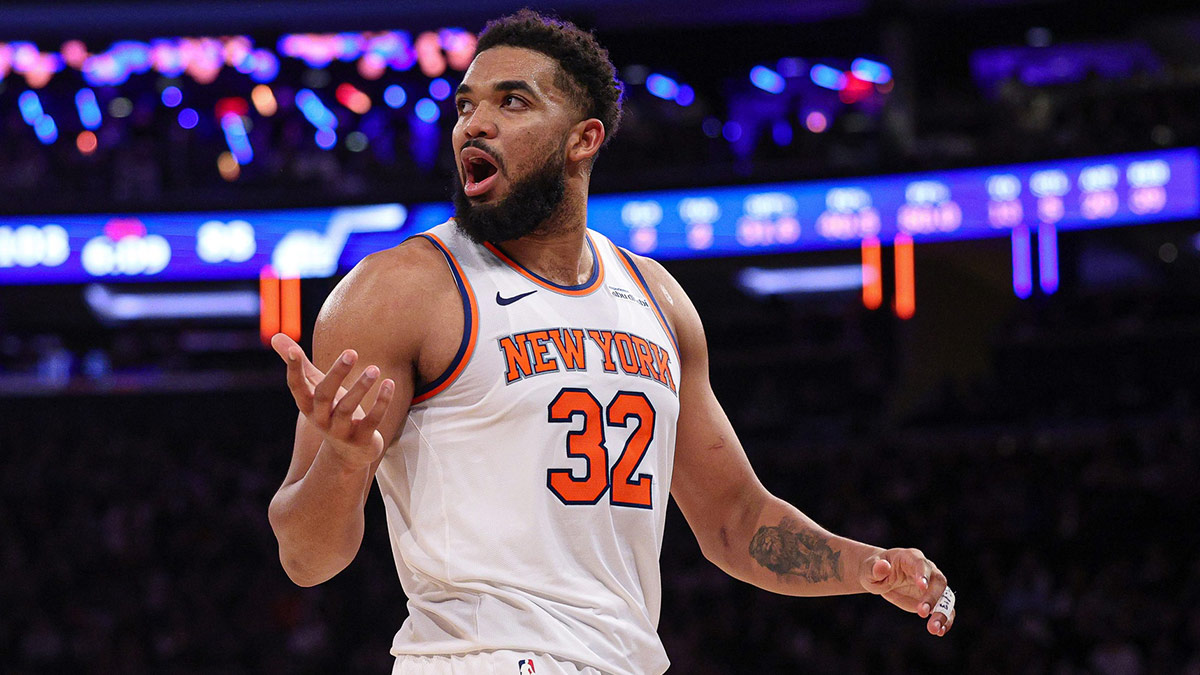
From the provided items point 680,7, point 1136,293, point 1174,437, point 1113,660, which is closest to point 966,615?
point 1113,660

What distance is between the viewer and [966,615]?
1021 centimetres

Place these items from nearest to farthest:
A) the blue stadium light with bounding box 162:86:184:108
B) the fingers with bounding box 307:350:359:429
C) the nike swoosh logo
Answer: the fingers with bounding box 307:350:359:429 < the nike swoosh logo < the blue stadium light with bounding box 162:86:184:108

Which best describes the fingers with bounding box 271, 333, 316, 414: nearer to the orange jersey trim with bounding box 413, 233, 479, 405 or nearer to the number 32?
the orange jersey trim with bounding box 413, 233, 479, 405

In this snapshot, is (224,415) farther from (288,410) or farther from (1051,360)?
(1051,360)

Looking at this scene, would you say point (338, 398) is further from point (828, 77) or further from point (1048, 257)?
point (828, 77)

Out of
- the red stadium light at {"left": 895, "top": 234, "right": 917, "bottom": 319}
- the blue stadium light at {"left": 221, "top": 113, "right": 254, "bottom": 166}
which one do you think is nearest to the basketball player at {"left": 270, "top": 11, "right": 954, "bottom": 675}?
the red stadium light at {"left": 895, "top": 234, "right": 917, "bottom": 319}

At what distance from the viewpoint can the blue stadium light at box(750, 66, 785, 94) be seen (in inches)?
669

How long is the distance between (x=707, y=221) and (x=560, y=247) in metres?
9.97

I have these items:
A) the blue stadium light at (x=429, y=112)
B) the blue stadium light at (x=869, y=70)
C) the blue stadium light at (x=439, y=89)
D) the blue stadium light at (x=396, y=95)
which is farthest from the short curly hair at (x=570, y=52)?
the blue stadium light at (x=869, y=70)

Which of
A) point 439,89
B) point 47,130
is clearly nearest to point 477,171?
point 439,89

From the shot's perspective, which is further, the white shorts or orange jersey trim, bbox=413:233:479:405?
orange jersey trim, bbox=413:233:479:405

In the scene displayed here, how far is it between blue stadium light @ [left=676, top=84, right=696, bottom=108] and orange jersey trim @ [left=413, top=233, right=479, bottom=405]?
15008mm

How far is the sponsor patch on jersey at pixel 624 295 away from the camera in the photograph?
112 inches

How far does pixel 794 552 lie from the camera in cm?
289
